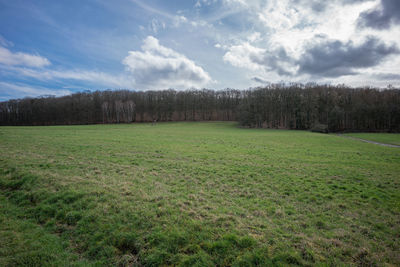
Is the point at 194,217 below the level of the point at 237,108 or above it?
below

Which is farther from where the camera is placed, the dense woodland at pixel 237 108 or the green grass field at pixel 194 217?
the dense woodland at pixel 237 108

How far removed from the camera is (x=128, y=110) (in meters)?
93.8

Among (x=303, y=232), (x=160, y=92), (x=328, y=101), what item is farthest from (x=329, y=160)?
(x=160, y=92)

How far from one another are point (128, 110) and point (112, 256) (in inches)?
3854

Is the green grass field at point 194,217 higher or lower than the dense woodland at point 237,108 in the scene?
lower

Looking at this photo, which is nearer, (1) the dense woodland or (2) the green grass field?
(2) the green grass field

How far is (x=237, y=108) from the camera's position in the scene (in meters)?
78.2

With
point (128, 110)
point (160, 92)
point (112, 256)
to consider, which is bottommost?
point (112, 256)

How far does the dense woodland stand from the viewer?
212 feet

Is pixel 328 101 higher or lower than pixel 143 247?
higher

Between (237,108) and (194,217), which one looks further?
(237,108)

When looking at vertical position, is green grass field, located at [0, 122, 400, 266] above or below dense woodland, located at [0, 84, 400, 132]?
below

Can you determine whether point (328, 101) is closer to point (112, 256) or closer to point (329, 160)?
point (329, 160)

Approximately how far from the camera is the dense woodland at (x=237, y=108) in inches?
2549
